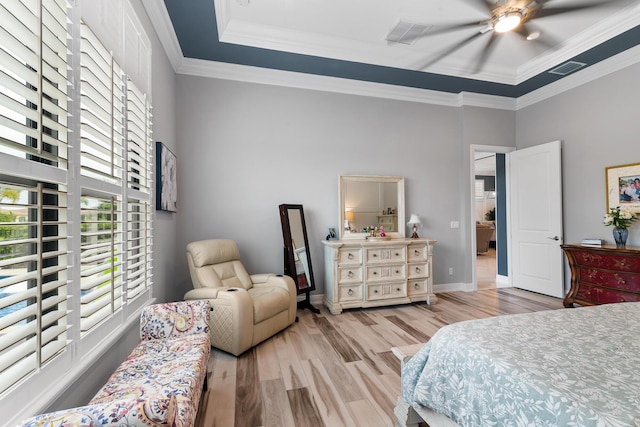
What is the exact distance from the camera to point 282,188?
12.8 ft

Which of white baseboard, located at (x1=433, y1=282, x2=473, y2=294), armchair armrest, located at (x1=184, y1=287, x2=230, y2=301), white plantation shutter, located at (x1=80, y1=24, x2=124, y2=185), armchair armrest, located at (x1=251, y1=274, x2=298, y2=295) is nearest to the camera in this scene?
white plantation shutter, located at (x1=80, y1=24, x2=124, y2=185)

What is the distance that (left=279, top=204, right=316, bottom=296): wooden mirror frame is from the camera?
3521 millimetres

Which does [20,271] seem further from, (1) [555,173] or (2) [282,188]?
(1) [555,173]

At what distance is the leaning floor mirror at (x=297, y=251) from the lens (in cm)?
353

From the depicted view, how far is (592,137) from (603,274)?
1790mm

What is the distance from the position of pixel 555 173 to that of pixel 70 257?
17.5 feet

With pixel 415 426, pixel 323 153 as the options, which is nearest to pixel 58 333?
pixel 415 426

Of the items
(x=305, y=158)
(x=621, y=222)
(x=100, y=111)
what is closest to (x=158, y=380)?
(x=100, y=111)

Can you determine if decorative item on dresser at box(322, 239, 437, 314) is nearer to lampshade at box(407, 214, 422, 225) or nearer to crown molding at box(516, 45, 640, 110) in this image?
lampshade at box(407, 214, 422, 225)

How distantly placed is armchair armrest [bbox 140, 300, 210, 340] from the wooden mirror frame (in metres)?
1.62

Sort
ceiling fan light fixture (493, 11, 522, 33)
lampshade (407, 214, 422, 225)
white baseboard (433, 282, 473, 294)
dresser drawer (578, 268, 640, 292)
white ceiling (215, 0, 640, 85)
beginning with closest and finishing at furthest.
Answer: ceiling fan light fixture (493, 11, 522, 33), white ceiling (215, 0, 640, 85), dresser drawer (578, 268, 640, 292), lampshade (407, 214, 422, 225), white baseboard (433, 282, 473, 294)

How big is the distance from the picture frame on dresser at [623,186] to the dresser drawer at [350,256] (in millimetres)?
3134

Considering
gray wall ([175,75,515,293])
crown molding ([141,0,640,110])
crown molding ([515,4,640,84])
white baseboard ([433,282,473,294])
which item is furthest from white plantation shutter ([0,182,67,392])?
crown molding ([515,4,640,84])

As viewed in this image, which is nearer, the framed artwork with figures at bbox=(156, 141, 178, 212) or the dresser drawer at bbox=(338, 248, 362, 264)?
the framed artwork with figures at bbox=(156, 141, 178, 212)
